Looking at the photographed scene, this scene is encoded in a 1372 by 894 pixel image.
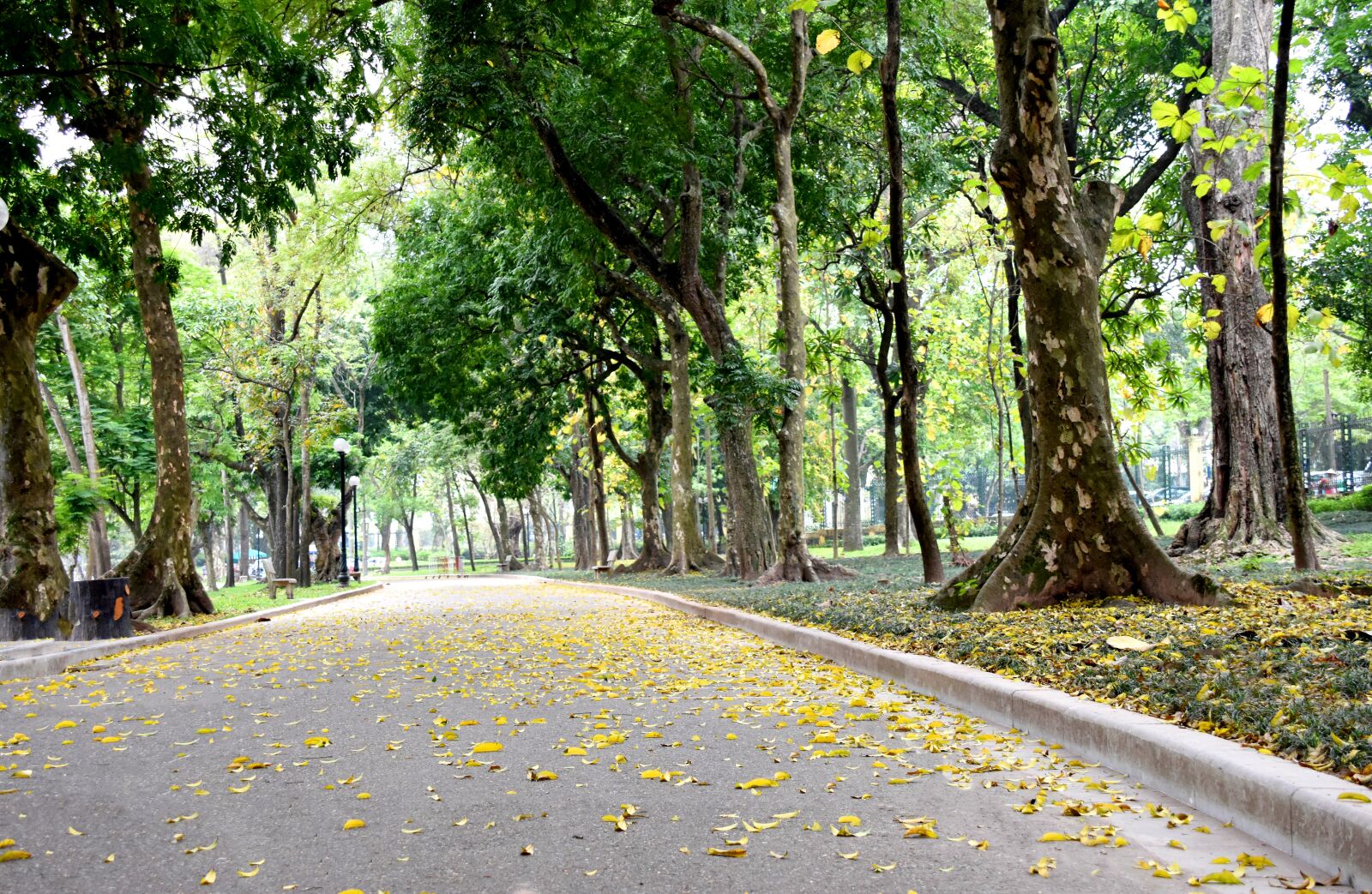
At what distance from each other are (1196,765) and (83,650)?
9.96m

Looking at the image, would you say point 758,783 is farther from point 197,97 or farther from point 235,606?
point 235,606

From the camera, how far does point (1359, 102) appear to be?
20562 mm

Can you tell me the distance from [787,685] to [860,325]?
2590cm

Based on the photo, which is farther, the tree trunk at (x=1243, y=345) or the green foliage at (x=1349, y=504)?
the green foliage at (x=1349, y=504)

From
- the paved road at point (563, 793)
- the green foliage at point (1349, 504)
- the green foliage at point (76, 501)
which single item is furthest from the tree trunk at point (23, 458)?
the green foliage at point (1349, 504)

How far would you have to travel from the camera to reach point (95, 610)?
11.7 m

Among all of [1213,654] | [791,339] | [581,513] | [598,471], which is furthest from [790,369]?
[581,513]

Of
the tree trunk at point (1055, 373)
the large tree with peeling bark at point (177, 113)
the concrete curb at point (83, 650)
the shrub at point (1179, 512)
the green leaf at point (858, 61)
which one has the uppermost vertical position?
the large tree with peeling bark at point (177, 113)

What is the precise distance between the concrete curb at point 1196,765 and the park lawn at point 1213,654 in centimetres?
17

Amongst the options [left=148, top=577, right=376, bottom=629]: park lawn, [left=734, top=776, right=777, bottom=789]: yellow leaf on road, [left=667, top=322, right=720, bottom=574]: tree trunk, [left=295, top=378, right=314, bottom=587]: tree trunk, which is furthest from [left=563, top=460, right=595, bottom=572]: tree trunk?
[left=734, top=776, right=777, bottom=789]: yellow leaf on road

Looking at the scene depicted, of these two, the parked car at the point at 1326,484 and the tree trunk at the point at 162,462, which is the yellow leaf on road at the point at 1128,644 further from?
the parked car at the point at 1326,484

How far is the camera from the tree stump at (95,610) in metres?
11.7

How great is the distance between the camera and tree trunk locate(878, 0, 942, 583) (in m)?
11.5

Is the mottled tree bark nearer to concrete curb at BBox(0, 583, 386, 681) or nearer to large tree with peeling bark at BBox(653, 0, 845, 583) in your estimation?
large tree with peeling bark at BBox(653, 0, 845, 583)
